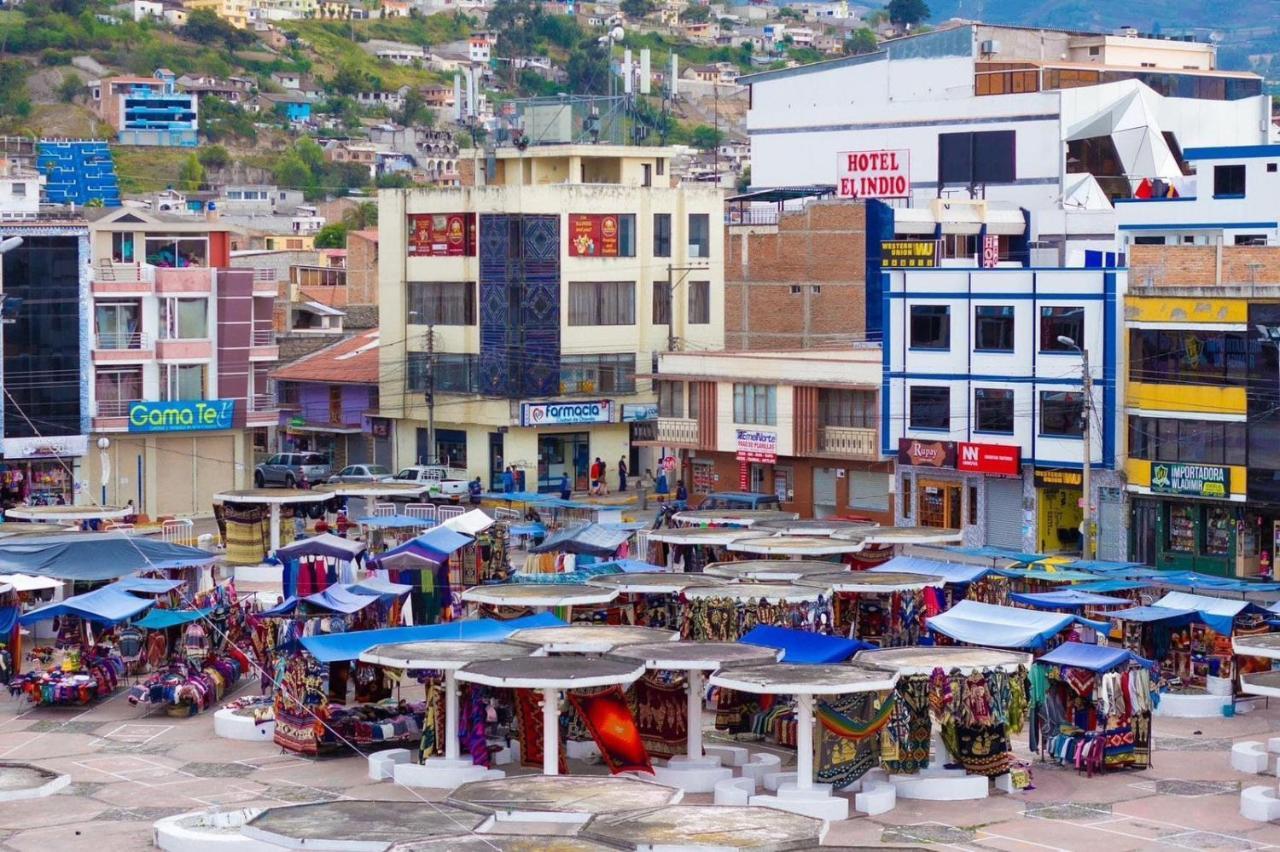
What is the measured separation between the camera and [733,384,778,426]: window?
62625 millimetres

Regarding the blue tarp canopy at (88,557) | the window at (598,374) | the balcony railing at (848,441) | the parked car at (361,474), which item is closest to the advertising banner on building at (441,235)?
the window at (598,374)

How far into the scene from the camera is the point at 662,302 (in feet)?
243

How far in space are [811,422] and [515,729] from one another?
29238 millimetres

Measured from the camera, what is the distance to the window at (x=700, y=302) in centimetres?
7488

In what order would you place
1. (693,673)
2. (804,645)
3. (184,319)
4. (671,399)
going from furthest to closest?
(184,319), (671,399), (804,645), (693,673)

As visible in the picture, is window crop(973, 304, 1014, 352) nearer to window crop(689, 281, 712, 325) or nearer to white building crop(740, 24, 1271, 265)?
white building crop(740, 24, 1271, 265)

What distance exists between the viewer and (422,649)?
1323 inches

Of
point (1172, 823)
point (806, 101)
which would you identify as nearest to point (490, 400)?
point (806, 101)

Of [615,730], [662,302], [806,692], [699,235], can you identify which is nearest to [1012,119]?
[699,235]

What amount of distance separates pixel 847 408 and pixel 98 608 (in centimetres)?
2579

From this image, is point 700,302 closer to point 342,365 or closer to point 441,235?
point 441,235

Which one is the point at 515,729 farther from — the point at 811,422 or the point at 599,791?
the point at 811,422

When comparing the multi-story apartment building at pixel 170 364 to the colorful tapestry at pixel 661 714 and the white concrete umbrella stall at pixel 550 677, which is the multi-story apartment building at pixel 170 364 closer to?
the colorful tapestry at pixel 661 714

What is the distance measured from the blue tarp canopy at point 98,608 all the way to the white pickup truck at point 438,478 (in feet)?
63.2
